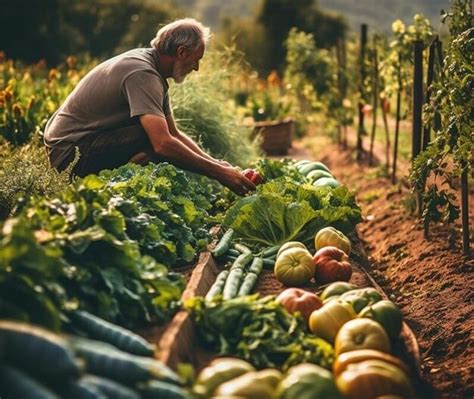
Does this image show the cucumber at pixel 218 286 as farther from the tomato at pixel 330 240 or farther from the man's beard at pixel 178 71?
the man's beard at pixel 178 71

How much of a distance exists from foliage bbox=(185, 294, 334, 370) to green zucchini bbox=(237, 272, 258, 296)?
1.41ft

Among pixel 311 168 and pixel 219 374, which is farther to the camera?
pixel 311 168

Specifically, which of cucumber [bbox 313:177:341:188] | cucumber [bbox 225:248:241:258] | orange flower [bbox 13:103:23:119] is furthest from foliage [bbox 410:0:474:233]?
orange flower [bbox 13:103:23:119]

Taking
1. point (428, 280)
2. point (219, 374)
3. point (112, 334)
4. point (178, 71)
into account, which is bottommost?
point (428, 280)

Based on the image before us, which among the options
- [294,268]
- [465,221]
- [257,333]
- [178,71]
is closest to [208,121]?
[178,71]

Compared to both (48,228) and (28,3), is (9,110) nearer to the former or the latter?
(48,228)

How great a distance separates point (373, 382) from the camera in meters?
3.78

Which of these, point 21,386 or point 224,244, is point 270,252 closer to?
point 224,244

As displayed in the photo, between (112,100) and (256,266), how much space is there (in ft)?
7.52

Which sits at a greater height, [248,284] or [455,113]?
[455,113]

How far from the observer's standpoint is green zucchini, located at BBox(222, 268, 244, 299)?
16.6 feet

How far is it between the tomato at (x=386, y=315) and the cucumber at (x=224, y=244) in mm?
1604

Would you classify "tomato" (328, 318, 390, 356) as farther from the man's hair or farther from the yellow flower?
the yellow flower

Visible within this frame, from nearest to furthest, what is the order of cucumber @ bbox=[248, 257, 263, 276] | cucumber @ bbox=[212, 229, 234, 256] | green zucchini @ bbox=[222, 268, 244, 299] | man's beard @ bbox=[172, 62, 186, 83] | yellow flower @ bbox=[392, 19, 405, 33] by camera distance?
green zucchini @ bbox=[222, 268, 244, 299], cucumber @ bbox=[248, 257, 263, 276], cucumber @ bbox=[212, 229, 234, 256], man's beard @ bbox=[172, 62, 186, 83], yellow flower @ bbox=[392, 19, 405, 33]
